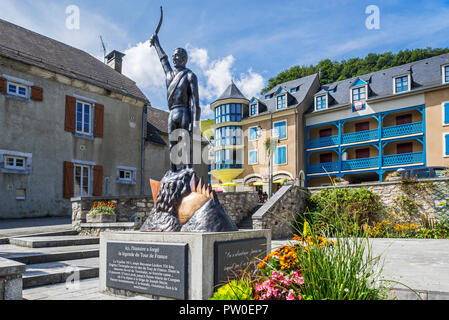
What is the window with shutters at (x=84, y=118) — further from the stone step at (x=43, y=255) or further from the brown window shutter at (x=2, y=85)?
the stone step at (x=43, y=255)

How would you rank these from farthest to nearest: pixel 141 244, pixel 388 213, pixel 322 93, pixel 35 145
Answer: pixel 322 93, pixel 35 145, pixel 388 213, pixel 141 244

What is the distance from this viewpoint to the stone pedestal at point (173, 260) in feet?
14.2

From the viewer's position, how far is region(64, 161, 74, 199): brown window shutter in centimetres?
1765

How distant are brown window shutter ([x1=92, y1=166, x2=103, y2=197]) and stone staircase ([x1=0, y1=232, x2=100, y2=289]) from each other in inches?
383

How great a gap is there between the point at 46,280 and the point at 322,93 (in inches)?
1122

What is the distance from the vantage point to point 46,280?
559 cm

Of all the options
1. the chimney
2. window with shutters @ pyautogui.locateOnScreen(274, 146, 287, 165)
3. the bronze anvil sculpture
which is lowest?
the bronze anvil sculpture

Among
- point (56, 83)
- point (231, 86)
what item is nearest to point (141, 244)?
point (56, 83)

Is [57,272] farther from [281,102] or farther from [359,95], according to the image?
[281,102]

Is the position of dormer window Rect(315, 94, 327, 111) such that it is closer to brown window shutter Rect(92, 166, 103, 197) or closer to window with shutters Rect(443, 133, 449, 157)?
window with shutters Rect(443, 133, 449, 157)

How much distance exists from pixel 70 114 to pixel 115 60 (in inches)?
329

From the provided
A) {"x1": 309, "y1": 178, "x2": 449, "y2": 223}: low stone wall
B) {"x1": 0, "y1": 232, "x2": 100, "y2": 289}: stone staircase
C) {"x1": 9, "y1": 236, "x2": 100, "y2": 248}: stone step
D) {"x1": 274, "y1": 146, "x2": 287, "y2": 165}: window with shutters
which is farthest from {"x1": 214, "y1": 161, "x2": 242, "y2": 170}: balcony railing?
{"x1": 0, "y1": 232, "x2": 100, "y2": 289}: stone staircase

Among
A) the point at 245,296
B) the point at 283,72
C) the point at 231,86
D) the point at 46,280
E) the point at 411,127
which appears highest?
the point at 283,72

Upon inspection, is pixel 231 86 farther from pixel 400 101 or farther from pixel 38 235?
pixel 38 235
